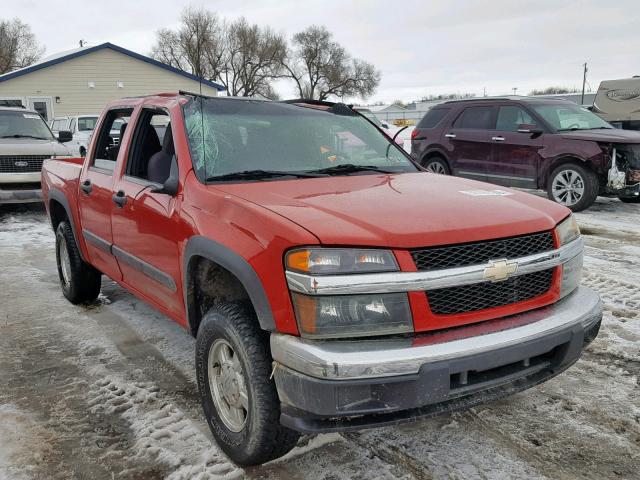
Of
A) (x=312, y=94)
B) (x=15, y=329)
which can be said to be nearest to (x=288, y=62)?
(x=312, y=94)

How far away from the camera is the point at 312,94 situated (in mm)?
63281

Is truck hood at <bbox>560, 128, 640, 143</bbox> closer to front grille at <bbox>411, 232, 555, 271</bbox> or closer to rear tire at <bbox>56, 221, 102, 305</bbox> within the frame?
front grille at <bbox>411, 232, 555, 271</bbox>

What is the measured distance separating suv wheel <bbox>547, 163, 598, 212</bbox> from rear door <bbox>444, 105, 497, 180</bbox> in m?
1.27

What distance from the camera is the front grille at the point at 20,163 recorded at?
9.48m

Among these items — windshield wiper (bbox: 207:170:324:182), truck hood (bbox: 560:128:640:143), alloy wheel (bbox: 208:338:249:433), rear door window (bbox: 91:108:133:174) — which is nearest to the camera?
alloy wheel (bbox: 208:338:249:433)

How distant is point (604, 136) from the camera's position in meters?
8.70

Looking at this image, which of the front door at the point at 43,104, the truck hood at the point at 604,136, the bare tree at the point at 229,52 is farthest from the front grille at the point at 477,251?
the bare tree at the point at 229,52

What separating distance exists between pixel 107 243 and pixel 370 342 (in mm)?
2518

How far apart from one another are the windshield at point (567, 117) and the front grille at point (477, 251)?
24.4 ft

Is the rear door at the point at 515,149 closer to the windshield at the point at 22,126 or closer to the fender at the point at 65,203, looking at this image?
the fender at the point at 65,203

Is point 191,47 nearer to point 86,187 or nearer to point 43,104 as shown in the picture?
point 43,104

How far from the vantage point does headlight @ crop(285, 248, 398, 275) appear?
2.21 metres

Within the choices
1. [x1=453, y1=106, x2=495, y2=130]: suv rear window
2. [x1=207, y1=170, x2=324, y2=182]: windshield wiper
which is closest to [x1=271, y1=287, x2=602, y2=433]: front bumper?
[x1=207, y1=170, x2=324, y2=182]: windshield wiper

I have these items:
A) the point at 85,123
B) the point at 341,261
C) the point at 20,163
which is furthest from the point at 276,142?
the point at 85,123
